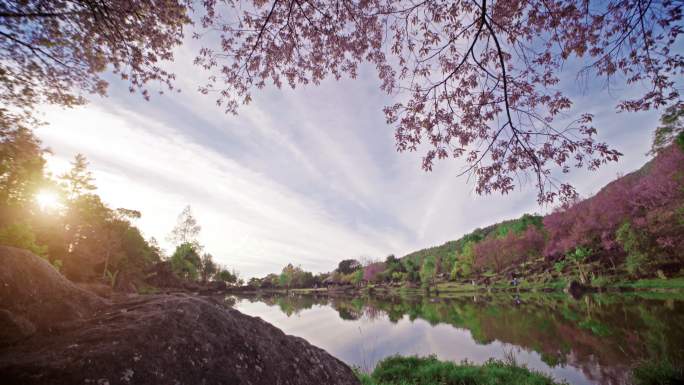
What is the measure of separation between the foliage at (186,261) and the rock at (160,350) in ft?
232

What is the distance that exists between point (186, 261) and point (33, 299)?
7207cm

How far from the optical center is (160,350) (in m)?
2.57

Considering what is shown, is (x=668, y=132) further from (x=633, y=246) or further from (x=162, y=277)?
(x=162, y=277)

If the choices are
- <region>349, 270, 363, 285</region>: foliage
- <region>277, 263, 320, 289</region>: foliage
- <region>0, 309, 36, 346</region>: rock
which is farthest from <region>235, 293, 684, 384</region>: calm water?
<region>277, 263, 320, 289</region>: foliage

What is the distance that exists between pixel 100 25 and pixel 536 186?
424 inches

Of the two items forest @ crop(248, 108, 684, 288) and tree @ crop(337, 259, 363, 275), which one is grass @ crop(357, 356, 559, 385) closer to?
forest @ crop(248, 108, 684, 288)

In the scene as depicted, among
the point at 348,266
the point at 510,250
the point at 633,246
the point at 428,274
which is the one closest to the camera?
the point at 633,246

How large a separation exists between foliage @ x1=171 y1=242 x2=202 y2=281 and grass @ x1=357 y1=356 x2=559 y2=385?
65.1 meters

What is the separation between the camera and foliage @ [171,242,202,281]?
64662 millimetres

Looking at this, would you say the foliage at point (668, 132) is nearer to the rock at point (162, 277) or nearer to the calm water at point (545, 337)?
the calm water at point (545, 337)

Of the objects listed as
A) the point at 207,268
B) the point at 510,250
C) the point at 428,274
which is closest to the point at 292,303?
the point at 207,268

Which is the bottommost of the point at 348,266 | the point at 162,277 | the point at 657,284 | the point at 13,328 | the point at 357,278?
the point at 13,328

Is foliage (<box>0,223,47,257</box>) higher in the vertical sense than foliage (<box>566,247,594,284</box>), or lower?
lower

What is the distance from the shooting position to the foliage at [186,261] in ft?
212
